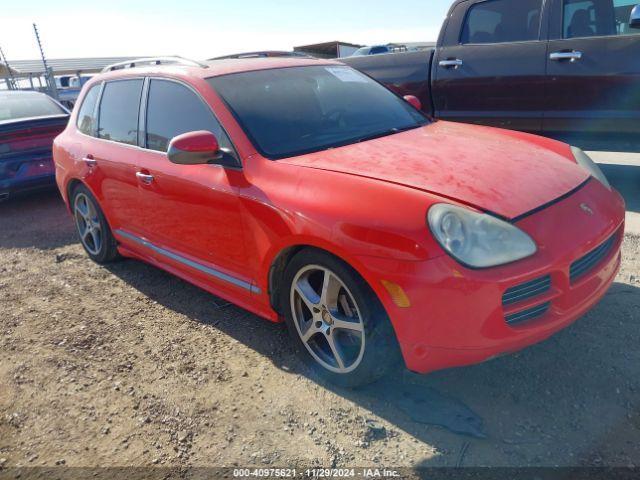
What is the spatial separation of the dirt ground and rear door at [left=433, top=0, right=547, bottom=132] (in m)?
2.31

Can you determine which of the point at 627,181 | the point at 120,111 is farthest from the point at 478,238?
the point at 627,181

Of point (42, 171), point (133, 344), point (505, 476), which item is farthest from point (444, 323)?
point (42, 171)

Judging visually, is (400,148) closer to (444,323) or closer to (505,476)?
(444,323)

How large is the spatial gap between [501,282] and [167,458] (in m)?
1.60

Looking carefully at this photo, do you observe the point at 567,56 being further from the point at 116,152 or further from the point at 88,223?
the point at 88,223

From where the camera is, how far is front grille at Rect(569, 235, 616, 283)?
7.75 ft

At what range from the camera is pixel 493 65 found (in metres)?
5.56

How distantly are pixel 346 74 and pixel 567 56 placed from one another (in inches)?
98.4

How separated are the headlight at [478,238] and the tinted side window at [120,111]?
2.46 metres

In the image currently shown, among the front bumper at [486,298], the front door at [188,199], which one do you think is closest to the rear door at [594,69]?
the front bumper at [486,298]

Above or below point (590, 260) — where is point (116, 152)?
above

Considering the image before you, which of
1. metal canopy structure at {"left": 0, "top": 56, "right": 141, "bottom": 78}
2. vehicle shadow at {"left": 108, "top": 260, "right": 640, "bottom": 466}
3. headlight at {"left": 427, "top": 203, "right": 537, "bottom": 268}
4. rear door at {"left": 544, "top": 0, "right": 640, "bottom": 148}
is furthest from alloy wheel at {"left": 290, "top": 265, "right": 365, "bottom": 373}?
metal canopy structure at {"left": 0, "top": 56, "right": 141, "bottom": 78}

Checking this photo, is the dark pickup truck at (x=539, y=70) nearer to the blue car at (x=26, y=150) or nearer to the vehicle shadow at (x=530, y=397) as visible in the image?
the vehicle shadow at (x=530, y=397)

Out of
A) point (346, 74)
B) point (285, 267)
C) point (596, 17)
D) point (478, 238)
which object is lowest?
point (285, 267)
